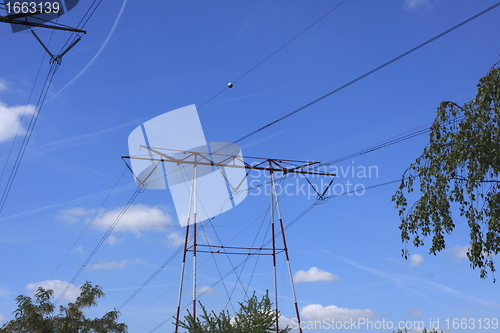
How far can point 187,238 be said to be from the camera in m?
A: 21.3

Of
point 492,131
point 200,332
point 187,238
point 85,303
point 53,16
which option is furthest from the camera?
point 85,303

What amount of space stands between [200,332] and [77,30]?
419 inches

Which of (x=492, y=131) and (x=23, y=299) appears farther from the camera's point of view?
(x=23, y=299)

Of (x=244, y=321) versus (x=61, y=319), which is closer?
(x=244, y=321)

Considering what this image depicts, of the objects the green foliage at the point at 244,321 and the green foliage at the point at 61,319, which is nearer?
the green foliage at the point at 244,321

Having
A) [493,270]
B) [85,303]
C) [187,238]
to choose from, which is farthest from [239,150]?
[85,303]

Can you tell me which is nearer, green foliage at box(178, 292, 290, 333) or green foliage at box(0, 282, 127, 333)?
green foliage at box(178, 292, 290, 333)

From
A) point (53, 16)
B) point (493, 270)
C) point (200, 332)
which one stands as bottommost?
point (200, 332)

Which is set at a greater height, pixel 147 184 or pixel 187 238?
pixel 147 184

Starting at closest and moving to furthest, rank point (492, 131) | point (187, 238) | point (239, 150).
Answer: point (492, 131)
point (187, 238)
point (239, 150)

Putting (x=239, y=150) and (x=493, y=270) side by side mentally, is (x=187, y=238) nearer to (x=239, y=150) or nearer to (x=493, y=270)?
(x=239, y=150)

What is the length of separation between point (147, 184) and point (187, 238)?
13.4 ft

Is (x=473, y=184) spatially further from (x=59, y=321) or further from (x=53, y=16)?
(x=59, y=321)

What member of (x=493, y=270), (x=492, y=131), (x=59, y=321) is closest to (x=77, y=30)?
(x=492, y=131)
